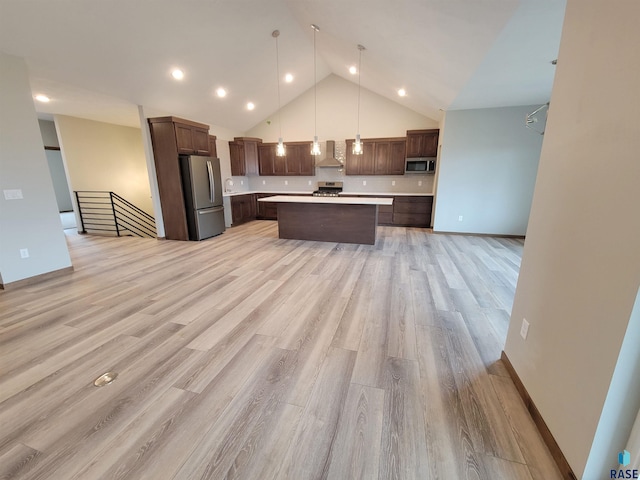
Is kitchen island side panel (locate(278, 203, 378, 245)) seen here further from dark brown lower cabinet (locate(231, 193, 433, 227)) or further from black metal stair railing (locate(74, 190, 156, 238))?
black metal stair railing (locate(74, 190, 156, 238))

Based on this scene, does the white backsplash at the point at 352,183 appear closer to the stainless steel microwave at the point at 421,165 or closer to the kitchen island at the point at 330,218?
the stainless steel microwave at the point at 421,165

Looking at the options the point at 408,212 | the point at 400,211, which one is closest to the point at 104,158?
the point at 400,211

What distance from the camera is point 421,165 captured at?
6.73 m

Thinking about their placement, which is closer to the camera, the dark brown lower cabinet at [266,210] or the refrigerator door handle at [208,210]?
the refrigerator door handle at [208,210]

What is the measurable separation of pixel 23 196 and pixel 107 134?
15.5 feet

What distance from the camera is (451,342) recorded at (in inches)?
87.8

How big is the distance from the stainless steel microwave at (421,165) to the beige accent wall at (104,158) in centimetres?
780

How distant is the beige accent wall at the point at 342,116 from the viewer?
701 cm

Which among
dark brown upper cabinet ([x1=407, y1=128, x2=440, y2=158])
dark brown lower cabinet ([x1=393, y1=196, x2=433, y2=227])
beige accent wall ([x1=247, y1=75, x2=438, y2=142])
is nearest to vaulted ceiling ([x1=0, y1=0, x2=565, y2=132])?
dark brown upper cabinet ([x1=407, y1=128, x2=440, y2=158])

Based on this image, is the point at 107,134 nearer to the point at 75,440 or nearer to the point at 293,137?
the point at 293,137

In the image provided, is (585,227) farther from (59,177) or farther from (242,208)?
(59,177)

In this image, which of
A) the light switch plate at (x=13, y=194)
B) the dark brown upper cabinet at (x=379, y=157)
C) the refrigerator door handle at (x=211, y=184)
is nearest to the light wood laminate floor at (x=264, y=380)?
the light switch plate at (x=13, y=194)

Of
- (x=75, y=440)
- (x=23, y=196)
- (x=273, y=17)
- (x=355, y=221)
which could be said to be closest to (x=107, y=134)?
(x=23, y=196)

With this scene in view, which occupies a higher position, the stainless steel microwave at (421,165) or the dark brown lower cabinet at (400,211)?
the stainless steel microwave at (421,165)
